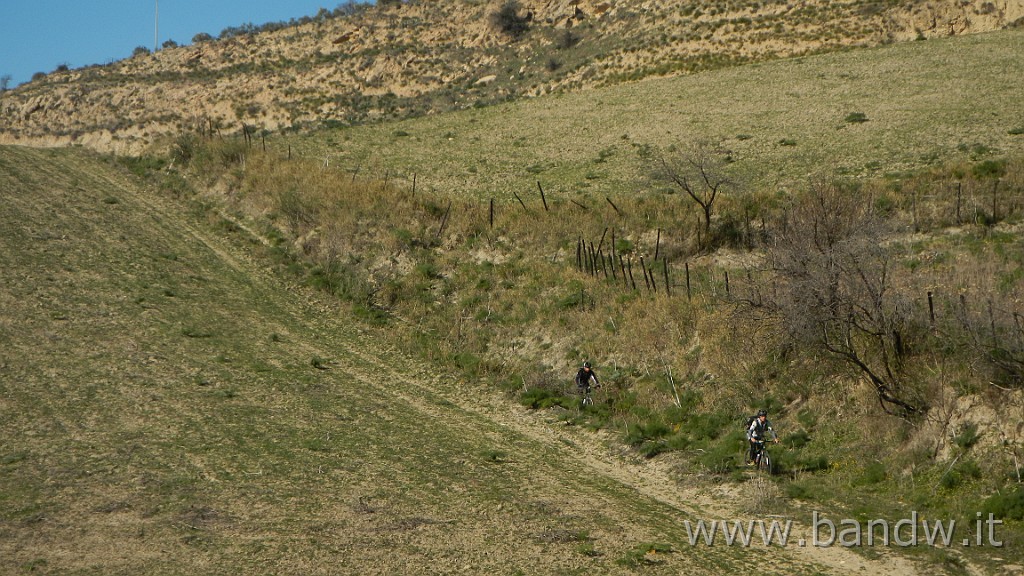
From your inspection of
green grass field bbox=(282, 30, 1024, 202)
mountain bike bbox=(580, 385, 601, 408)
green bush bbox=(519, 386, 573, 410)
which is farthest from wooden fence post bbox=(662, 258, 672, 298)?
green grass field bbox=(282, 30, 1024, 202)

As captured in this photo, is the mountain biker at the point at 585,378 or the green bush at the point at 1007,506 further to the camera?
the mountain biker at the point at 585,378

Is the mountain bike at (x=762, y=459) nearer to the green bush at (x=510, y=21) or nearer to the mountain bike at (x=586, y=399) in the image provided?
the mountain bike at (x=586, y=399)

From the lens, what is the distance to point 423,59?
251 feet

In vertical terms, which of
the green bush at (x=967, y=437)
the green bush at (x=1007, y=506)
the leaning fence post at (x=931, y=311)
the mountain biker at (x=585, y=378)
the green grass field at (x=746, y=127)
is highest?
the green grass field at (x=746, y=127)

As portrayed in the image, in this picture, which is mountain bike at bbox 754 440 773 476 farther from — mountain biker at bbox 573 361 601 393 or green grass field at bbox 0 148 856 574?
mountain biker at bbox 573 361 601 393

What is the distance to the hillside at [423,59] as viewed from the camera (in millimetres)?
55719

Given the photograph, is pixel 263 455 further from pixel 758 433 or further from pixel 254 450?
pixel 758 433

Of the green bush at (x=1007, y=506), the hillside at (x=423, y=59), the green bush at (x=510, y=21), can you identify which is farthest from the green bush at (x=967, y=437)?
the green bush at (x=510, y=21)

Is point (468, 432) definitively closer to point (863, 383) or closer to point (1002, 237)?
point (863, 383)

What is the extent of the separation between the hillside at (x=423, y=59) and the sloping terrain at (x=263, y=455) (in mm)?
22511

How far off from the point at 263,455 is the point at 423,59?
6030 cm

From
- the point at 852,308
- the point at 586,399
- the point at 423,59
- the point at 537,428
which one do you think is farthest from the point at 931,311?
the point at 423,59

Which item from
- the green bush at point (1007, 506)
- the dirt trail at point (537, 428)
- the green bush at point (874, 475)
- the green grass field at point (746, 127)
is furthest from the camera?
the green grass field at point (746, 127)

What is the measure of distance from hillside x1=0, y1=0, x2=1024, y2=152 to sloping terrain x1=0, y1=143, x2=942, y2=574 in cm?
2251
